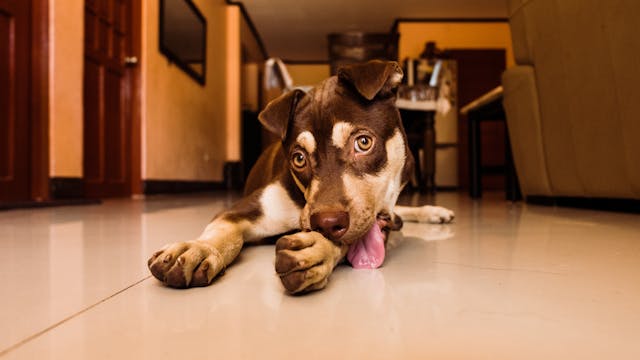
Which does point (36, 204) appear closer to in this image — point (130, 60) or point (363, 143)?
point (130, 60)

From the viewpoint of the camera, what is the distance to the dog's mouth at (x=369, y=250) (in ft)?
4.25

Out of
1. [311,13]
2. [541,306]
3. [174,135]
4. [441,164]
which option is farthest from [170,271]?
[311,13]

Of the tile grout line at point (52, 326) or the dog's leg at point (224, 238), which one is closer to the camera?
the tile grout line at point (52, 326)

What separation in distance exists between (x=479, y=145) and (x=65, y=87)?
4207 millimetres

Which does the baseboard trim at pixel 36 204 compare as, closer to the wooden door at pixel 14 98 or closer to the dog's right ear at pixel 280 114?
the wooden door at pixel 14 98

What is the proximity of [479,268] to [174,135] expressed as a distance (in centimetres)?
582

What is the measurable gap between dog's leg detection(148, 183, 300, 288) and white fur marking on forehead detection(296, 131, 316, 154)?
0.24 m

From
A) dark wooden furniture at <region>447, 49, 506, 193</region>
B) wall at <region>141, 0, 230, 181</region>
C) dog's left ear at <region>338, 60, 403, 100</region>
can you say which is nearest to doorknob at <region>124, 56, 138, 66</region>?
wall at <region>141, 0, 230, 181</region>

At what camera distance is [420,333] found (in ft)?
2.39

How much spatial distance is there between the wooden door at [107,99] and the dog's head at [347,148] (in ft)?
12.8

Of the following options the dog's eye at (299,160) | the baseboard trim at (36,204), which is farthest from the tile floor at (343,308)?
the baseboard trim at (36,204)

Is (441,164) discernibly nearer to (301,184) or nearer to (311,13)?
(311,13)

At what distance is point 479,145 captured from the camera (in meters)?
5.22

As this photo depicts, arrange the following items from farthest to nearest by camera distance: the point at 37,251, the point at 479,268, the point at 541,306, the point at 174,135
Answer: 1. the point at 174,135
2. the point at 37,251
3. the point at 479,268
4. the point at 541,306
